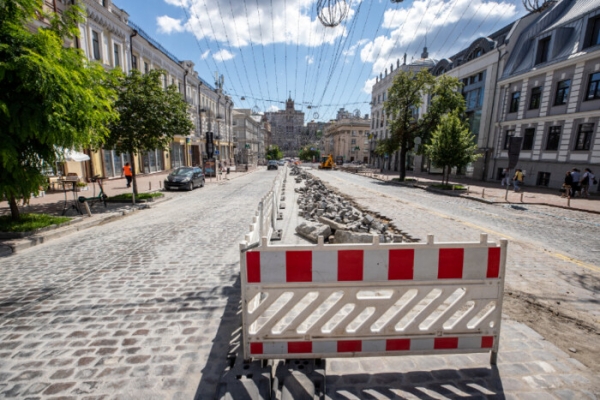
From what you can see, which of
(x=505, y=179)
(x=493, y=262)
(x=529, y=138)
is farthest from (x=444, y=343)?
(x=529, y=138)

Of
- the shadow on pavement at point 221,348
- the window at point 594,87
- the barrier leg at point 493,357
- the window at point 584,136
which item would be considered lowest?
the shadow on pavement at point 221,348

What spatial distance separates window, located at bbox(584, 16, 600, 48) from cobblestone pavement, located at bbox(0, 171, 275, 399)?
2803cm

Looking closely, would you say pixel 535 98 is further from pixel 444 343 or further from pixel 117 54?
pixel 117 54

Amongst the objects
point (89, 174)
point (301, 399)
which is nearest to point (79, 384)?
point (301, 399)

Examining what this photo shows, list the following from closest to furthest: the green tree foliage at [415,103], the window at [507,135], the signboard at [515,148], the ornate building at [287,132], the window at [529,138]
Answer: the signboard at [515,148] → the window at [529,138] → the window at [507,135] → the green tree foliage at [415,103] → the ornate building at [287,132]

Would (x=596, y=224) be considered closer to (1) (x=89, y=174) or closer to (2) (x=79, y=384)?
(2) (x=79, y=384)

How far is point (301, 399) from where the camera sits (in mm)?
2322

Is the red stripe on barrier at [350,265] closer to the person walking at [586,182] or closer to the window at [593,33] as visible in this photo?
the person walking at [586,182]

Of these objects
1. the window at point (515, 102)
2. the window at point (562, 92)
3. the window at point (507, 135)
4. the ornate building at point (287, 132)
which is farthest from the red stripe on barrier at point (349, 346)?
the ornate building at point (287, 132)

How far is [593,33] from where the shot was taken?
65.8ft

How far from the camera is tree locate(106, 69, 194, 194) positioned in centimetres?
1310

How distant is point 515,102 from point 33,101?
108 ft

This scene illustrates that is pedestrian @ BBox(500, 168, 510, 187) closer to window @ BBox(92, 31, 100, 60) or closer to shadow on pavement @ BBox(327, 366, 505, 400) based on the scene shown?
shadow on pavement @ BBox(327, 366, 505, 400)

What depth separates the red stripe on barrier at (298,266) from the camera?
2559 mm
